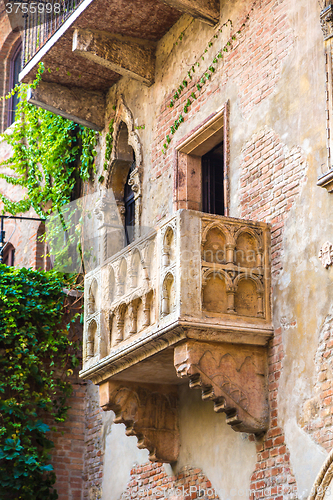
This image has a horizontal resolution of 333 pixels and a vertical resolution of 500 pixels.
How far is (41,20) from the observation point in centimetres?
1146

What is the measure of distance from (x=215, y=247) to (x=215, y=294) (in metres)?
0.43

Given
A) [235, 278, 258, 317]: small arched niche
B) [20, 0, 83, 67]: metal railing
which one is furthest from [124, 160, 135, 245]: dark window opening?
→ [235, 278, 258, 317]: small arched niche

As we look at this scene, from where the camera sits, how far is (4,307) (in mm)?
10367

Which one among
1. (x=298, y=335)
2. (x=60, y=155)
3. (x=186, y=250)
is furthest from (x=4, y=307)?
(x=298, y=335)

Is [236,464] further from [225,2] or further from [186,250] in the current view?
[225,2]

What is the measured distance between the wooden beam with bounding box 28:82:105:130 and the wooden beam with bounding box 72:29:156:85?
1043 millimetres

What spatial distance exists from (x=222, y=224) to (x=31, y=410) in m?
4.26

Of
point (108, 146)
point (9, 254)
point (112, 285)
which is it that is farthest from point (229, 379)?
point (9, 254)

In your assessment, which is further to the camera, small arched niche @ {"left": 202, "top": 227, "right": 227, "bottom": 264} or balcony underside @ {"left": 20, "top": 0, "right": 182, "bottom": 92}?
balcony underside @ {"left": 20, "top": 0, "right": 182, "bottom": 92}

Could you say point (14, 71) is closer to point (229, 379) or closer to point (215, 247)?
point (215, 247)

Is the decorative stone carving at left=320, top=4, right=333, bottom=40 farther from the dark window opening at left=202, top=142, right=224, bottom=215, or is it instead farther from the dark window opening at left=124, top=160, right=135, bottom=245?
the dark window opening at left=124, top=160, right=135, bottom=245

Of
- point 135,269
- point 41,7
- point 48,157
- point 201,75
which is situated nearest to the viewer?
point 135,269

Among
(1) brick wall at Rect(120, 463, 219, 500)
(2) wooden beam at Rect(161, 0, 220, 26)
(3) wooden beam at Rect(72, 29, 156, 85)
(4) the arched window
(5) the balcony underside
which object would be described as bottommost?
(1) brick wall at Rect(120, 463, 219, 500)

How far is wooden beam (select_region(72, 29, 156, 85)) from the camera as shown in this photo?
10148 mm
